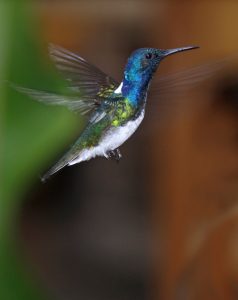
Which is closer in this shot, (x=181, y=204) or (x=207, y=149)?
(x=207, y=149)

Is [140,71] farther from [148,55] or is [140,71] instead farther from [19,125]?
[19,125]

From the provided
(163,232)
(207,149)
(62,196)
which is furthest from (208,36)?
(62,196)

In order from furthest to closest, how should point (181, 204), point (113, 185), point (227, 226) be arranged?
1. point (113, 185)
2. point (181, 204)
3. point (227, 226)

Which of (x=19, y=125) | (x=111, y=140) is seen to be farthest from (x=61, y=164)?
(x=19, y=125)

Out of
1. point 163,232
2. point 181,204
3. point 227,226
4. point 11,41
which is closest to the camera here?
point 11,41

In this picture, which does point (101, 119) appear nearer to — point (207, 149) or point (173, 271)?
point (207, 149)

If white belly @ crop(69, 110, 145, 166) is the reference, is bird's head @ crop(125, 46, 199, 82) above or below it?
above

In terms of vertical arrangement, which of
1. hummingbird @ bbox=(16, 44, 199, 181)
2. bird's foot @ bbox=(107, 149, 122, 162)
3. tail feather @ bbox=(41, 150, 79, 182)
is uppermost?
hummingbird @ bbox=(16, 44, 199, 181)
